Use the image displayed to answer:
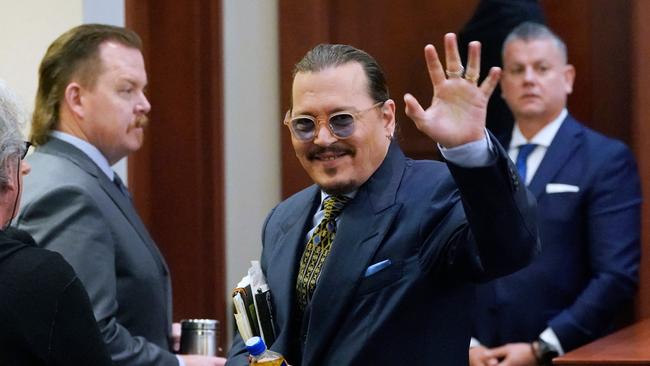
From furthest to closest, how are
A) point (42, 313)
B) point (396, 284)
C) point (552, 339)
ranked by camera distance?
point (552, 339) < point (396, 284) < point (42, 313)

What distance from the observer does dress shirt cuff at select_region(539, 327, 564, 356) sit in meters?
4.54

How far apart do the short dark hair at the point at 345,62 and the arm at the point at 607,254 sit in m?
1.60

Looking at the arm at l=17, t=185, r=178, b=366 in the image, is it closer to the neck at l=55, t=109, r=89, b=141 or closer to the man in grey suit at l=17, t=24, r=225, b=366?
the man in grey suit at l=17, t=24, r=225, b=366

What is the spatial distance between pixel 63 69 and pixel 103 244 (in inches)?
26.9

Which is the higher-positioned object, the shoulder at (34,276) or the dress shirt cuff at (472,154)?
the dress shirt cuff at (472,154)

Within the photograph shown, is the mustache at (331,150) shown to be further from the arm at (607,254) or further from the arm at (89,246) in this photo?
the arm at (607,254)

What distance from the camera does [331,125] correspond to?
3.15m

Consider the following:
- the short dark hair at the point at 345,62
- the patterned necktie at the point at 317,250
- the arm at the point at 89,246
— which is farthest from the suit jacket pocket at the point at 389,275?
the arm at the point at 89,246

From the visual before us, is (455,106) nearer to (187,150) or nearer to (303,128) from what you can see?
(303,128)

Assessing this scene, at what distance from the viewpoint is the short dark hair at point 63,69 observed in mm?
4168

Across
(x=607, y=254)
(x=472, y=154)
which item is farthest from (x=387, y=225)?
(x=607, y=254)

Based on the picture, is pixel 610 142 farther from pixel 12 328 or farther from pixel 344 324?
pixel 12 328

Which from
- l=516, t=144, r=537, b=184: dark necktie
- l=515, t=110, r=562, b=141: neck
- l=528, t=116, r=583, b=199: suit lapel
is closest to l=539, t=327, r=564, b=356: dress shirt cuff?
l=528, t=116, r=583, b=199: suit lapel

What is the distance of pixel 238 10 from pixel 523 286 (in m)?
1.83
